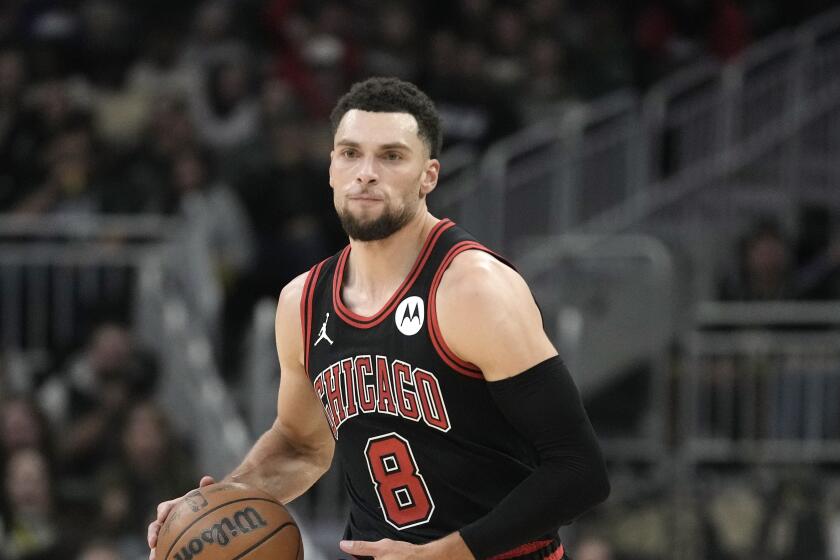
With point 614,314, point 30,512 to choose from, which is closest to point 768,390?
point 614,314

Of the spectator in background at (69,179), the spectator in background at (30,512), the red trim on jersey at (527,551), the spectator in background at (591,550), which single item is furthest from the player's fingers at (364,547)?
the spectator in background at (69,179)

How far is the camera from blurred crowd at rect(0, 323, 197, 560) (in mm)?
8602

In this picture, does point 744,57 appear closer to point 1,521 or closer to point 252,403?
A: point 252,403

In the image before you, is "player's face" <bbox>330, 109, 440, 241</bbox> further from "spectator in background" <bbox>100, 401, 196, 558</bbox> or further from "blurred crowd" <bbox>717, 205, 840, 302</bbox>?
"blurred crowd" <bbox>717, 205, 840, 302</bbox>

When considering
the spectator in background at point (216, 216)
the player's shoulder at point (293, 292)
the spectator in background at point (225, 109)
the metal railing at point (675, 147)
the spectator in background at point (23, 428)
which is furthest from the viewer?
the spectator in background at point (225, 109)

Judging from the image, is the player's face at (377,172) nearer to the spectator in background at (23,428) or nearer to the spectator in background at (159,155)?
the spectator in background at (23,428)

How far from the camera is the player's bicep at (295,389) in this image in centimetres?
476

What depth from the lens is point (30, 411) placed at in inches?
347

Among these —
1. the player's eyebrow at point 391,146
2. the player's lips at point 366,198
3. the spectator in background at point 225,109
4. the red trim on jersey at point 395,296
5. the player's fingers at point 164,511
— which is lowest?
the player's fingers at point 164,511

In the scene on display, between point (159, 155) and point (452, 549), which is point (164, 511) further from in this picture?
point (159, 155)

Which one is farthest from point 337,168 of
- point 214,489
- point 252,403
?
point 252,403

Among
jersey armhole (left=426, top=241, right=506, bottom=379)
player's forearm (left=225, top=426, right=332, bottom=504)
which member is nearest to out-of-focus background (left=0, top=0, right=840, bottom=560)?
player's forearm (left=225, top=426, right=332, bottom=504)

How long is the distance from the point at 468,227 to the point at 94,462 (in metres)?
3.33

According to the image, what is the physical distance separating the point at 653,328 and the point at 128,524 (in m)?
3.54
